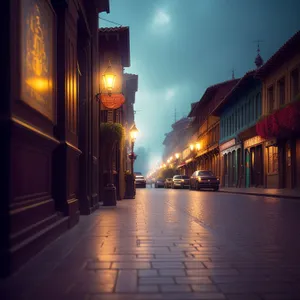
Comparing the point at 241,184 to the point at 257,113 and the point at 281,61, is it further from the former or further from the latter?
the point at 281,61

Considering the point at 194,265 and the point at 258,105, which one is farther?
the point at 258,105

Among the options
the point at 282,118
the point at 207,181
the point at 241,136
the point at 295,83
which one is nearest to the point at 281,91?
the point at 295,83

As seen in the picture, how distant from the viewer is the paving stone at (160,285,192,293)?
12.3 ft

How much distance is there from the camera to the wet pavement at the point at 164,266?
3.71 m

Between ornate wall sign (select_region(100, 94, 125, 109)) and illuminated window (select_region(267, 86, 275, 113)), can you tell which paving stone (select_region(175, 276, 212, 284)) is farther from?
illuminated window (select_region(267, 86, 275, 113))

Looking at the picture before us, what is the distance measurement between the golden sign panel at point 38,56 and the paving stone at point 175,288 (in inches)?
106

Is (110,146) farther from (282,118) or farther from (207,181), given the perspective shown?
(207,181)

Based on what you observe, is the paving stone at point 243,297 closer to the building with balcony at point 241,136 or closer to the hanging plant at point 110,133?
the hanging plant at point 110,133

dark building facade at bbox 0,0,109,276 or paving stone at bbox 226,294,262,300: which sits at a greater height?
dark building facade at bbox 0,0,109,276

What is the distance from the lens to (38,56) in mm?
5918

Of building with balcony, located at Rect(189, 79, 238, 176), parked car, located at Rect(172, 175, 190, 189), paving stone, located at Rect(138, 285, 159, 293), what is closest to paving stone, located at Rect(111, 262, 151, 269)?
paving stone, located at Rect(138, 285, 159, 293)

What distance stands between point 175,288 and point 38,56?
3.68 meters

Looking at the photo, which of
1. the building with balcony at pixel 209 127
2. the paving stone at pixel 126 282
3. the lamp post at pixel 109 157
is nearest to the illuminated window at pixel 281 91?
the lamp post at pixel 109 157

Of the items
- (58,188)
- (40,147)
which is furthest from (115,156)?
(40,147)
